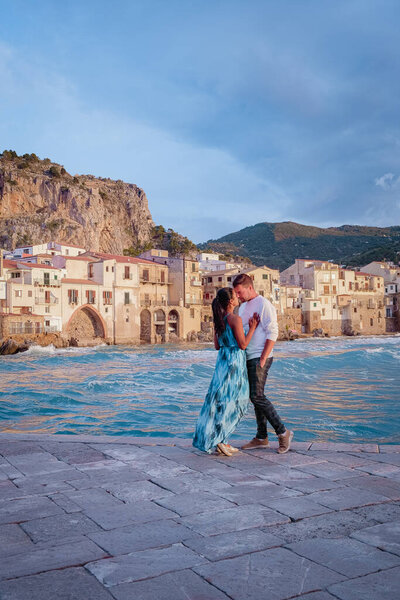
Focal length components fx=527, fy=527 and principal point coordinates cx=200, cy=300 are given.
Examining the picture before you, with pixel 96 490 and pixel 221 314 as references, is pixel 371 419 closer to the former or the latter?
pixel 221 314

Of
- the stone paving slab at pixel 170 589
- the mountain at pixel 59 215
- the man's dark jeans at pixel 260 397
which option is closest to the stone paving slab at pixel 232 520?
the stone paving slab at pixel 170 589

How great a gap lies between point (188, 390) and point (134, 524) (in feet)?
54.3

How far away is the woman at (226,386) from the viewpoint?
576 centimetres

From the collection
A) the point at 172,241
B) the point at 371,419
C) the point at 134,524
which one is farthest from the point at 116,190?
the point at 134,524

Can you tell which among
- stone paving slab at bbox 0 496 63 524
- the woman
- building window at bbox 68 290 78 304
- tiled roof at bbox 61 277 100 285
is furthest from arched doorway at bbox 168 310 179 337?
stone paving slab at bbox 0 496 63 524

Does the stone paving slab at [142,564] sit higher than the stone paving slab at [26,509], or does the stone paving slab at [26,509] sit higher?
the stone paving slab at [142,564]

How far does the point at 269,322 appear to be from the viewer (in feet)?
19.9

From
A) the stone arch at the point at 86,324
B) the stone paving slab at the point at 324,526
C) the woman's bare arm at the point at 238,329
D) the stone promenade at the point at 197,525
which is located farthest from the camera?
the stone arch at the point at 86,324

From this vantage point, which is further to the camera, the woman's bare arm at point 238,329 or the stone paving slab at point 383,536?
the woman's bare arm at point 238,329

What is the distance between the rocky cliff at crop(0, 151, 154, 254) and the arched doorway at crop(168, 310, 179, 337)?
28452mm

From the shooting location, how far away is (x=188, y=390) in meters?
20.1

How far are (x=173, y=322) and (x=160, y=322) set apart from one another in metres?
2.41

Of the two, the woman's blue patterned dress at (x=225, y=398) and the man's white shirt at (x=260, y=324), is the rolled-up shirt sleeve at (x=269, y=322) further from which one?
the woman's blue patterned dress at (x=225, y=398)

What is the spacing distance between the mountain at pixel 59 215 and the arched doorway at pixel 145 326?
1112 inches
